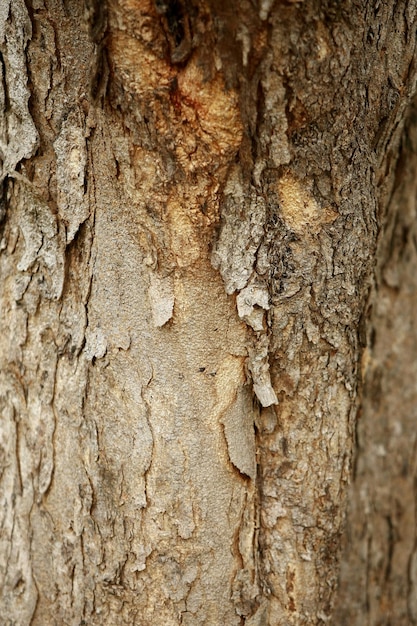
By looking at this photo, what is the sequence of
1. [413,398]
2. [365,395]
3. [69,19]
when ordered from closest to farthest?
[69,19]
[365,395]
[413,398]

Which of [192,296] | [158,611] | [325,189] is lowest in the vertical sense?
[158,611]

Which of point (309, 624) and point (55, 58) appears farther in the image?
point (309, 624)

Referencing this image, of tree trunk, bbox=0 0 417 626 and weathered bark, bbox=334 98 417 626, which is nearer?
tree trunk, bbox=0 0 417 626

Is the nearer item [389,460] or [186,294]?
[186,294]

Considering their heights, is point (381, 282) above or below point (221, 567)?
above

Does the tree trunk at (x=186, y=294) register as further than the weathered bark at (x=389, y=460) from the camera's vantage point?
No

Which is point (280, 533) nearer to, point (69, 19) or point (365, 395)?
point (365, 395)

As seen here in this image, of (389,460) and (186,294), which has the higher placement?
(186,294)

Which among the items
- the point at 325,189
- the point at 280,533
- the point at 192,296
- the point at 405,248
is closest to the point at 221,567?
the point at 280,533
